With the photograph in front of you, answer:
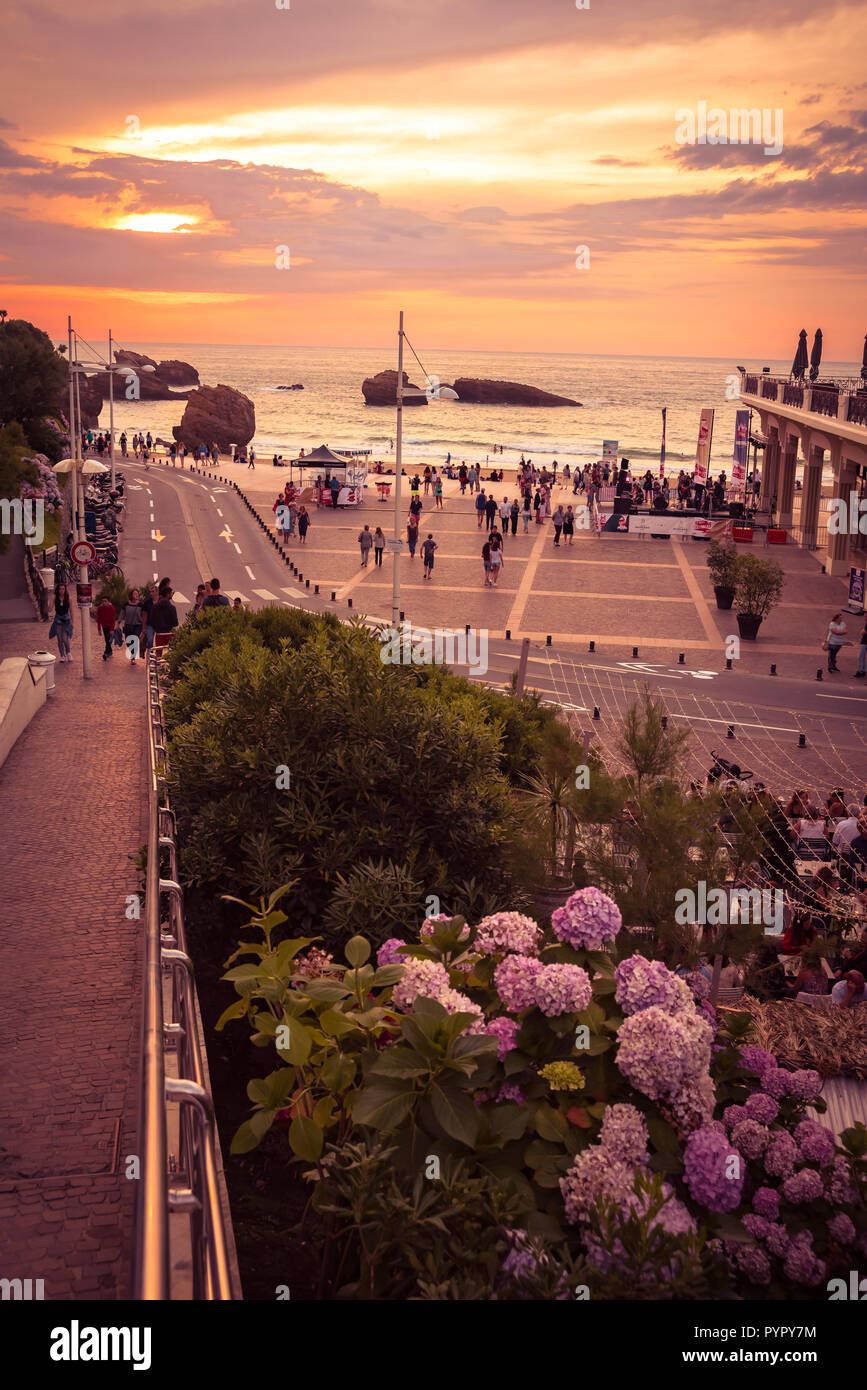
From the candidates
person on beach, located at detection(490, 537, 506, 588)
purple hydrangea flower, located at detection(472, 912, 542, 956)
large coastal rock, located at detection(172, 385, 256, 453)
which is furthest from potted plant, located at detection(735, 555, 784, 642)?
large coastal rock, located at detection(172, 385, 256, 453)

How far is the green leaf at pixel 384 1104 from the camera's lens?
369 cm

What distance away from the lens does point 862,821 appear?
1234 centimetres

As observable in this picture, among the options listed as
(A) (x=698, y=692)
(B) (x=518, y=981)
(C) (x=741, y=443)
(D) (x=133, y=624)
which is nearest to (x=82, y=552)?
(D) (x=133, y=624)

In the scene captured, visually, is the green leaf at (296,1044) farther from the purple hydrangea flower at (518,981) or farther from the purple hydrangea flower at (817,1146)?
the purple hydrangea flower at (817,1146)

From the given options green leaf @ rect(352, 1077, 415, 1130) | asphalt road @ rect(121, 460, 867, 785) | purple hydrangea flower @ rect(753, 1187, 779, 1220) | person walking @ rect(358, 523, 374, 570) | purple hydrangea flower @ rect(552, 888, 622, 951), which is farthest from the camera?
person walking @ rect(358, 523, 374, 570)

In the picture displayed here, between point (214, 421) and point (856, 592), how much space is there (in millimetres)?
79648

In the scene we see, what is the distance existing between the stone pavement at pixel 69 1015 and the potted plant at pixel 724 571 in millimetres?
23371

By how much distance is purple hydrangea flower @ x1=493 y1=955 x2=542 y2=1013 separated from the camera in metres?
4.05

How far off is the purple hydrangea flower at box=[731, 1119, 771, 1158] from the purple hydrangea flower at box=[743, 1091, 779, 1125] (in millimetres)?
74

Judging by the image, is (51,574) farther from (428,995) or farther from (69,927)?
(428,995)

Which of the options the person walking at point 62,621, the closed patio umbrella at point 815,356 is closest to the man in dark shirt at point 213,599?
the person walking at point 62,621

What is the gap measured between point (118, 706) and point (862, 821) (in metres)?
12.5

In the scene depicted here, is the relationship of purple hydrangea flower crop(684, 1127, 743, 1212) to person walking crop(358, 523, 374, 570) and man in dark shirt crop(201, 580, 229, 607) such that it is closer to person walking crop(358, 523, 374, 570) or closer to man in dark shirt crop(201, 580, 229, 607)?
man in dark shirt crop(201, 580, 229, 607)
